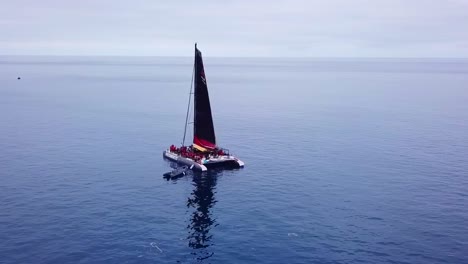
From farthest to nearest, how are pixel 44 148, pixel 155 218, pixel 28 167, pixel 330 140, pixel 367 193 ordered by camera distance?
pixel 330 140 → pixel 44 148 → pixel 28 167 → pixel 367 193 → pixel 155 218

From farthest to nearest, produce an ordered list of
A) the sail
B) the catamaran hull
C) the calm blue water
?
the sail → the catamaran hull → the calm blue water

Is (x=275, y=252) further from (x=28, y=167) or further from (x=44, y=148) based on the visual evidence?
(x=44, y=148)

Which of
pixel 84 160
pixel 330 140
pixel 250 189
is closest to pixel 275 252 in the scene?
pixel 250 189

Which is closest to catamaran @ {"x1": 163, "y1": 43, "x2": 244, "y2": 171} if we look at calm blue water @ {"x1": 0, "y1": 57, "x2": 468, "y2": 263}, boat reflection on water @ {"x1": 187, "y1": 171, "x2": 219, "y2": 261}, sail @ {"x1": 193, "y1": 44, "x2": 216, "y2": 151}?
sail @ {"x1": 193, "y1": 44, "x2": 216, "y2": 151}

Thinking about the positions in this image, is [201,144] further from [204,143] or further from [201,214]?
[201,214]

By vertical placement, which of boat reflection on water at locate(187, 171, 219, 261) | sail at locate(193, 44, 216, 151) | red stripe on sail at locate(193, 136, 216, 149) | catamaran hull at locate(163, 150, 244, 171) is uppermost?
sail at locate(193, 44, 216, 151)

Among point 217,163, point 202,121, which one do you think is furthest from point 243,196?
point 202,121

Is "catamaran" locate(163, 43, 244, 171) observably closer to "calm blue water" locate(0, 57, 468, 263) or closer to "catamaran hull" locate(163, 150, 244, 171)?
"catamaran hull" locate(163, 150, 244, 171)
